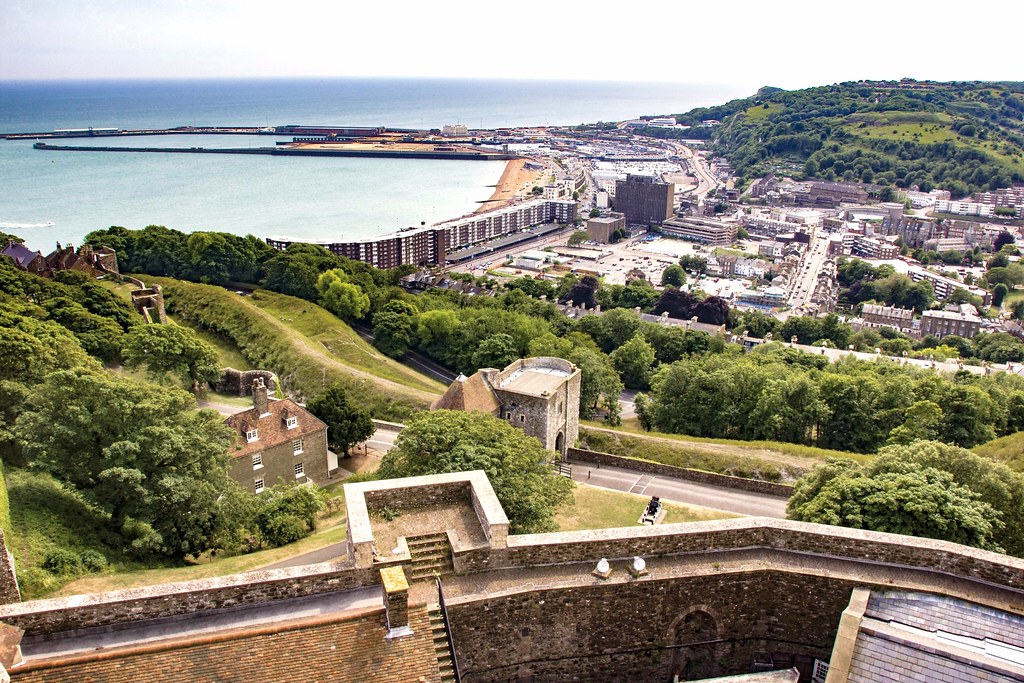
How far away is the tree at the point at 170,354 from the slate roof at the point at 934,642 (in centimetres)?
2932

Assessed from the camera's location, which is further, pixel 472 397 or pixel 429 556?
pixel 472 397

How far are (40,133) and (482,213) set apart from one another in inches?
4828

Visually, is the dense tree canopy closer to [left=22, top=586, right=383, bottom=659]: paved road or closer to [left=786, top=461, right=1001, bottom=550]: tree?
[left=786, top=461, right=1001, bottom=550]: tree

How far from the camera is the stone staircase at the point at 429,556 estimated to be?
35.2 ft

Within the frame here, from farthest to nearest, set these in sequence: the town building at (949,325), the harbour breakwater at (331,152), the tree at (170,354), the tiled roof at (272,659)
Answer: the harbour breakwater at (331,152), the town building at (949,325), the tree at (170,354), the tiled roof at (272,659)

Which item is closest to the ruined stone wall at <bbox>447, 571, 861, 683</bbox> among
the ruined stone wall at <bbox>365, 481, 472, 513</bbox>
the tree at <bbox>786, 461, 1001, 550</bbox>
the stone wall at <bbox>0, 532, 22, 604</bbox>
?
the ruined stone wall at <bbox>365, 481, 472, 513</bbox>

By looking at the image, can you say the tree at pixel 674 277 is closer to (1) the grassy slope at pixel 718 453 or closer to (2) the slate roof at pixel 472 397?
(1) the grassy slope at pixel 718 453

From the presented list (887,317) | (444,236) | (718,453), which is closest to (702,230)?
(887,317)

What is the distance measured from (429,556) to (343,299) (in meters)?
44.1

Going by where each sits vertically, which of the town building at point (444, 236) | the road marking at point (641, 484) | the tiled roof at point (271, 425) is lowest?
the town building at point (444, 236)

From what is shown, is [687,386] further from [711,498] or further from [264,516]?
[264,516]

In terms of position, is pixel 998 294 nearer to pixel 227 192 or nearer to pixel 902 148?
pixel 902 148

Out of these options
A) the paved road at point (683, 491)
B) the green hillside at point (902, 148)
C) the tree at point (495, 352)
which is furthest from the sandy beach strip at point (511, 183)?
the paved road at point (683, 491)

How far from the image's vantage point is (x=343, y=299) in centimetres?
5331
